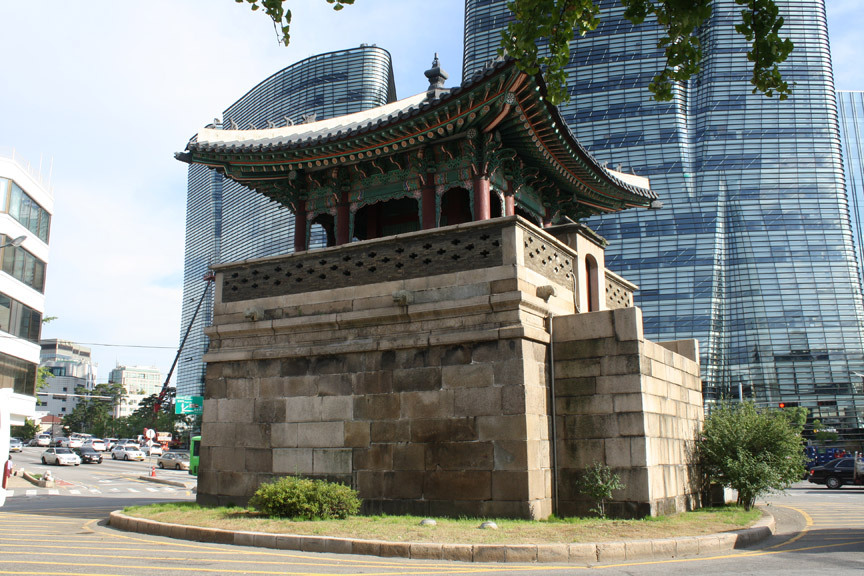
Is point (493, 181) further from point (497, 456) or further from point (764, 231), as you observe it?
point (764, 231)

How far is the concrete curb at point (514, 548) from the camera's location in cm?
938

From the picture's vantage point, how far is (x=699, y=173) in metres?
87.6

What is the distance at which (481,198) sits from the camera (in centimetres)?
1540

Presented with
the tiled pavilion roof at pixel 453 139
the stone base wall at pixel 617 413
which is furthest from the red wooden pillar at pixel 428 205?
the stone base wall at pixel 617 413

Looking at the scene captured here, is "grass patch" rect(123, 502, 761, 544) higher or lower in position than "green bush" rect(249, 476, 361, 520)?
lower

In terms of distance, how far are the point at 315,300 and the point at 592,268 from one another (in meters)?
6.45

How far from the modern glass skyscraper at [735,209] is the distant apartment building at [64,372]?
109 metres

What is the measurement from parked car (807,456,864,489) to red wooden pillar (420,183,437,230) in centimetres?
2578

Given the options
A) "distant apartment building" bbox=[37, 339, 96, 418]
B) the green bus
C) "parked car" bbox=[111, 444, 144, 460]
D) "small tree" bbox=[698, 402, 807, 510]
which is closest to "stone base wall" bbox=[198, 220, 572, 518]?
"small tree" bbox=[698, 402, 807, 510]

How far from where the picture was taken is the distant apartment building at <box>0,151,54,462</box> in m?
37.6

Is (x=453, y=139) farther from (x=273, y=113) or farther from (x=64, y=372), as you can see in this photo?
(x=64, y=372)

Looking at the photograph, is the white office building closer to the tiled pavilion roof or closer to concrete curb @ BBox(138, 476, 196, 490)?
concrete curb @ BBox(138, 476, 196, 490)

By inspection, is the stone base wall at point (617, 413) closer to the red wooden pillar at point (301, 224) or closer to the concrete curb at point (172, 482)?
the red wooden pillar at point (301, 224)

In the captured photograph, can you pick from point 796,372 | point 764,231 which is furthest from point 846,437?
point 764,231
